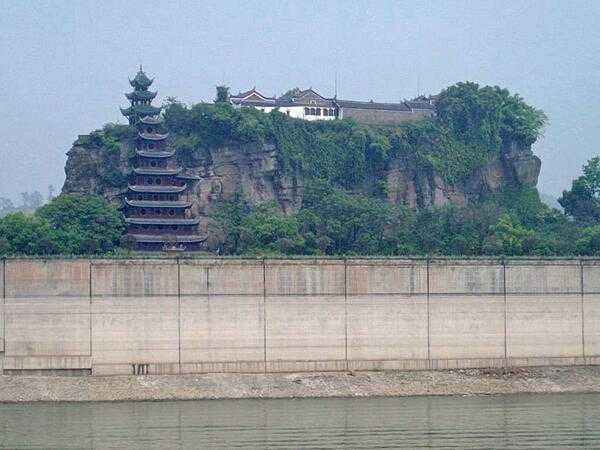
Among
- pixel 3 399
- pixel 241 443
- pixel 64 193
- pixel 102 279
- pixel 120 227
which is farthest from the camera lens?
pixel 64 193

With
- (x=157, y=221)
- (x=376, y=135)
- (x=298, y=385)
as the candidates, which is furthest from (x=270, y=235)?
(x=298, y=385)

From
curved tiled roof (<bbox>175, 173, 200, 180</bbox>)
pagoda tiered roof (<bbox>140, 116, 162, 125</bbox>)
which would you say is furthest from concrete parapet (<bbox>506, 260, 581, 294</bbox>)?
pagoda tiered roof (<bbox>140, 116, 162, 125</bbox>)

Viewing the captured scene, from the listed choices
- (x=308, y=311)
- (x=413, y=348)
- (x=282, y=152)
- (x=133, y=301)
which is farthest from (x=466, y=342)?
(x=282, y=152)

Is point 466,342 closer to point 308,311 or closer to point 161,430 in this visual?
point 308,311

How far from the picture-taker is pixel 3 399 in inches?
1505

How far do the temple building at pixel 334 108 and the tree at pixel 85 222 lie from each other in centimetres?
1367

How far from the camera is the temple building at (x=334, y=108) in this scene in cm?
6831

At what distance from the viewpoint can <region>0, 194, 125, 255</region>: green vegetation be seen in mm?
51125

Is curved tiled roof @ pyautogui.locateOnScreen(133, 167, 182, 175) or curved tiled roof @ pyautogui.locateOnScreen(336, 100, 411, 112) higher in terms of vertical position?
curved tiled roof @ pyautogui.locateOnScreen(336, 100, 411, 112)

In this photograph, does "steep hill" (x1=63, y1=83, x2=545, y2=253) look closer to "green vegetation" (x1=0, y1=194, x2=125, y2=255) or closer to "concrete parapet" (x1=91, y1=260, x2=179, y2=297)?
"green vegetation" (x1=0, y1=194, x2=125, y2=255)

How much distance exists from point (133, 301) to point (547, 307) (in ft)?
41.5

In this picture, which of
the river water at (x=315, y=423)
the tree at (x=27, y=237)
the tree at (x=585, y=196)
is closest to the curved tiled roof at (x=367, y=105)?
the tree at (x=585, y=196)

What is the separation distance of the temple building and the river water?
30.2 m

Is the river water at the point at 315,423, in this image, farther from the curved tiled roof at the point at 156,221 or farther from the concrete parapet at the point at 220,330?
the curved tiled roof at the point at 156,221
